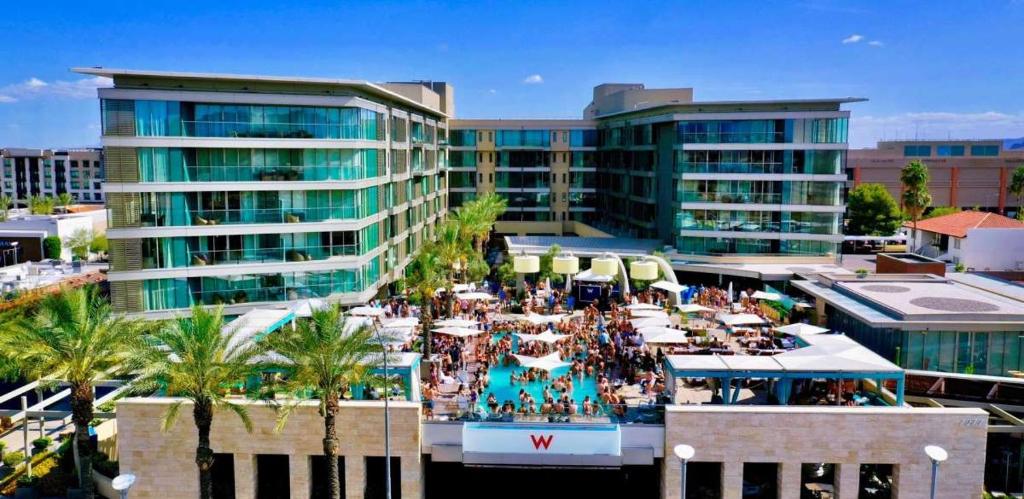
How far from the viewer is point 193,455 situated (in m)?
25.1

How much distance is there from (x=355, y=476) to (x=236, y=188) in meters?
19.7

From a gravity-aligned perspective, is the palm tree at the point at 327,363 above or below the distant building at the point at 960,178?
below

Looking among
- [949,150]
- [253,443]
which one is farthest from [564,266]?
[949,150]

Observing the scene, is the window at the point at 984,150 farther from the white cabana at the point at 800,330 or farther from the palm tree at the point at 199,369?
the palm tree at the point at 199,369

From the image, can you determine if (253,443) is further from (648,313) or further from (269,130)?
(648,313)

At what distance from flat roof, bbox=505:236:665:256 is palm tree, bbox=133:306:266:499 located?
3365cm

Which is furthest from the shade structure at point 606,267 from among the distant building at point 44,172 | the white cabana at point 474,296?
the distant building at point 44,172

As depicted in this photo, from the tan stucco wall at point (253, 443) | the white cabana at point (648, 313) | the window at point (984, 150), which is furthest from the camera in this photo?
the window at point (984, 150)

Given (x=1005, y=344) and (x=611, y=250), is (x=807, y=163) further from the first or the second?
(x=1005, y=344)

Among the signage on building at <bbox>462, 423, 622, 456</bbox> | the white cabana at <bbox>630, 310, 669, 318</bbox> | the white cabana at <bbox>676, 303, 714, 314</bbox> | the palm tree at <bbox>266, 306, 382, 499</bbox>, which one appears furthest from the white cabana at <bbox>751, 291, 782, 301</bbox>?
the palm tree at <bbox>266, 306, 382, 499</bbox>

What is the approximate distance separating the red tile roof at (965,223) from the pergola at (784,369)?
39.9 m

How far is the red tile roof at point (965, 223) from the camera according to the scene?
5888 centimetres

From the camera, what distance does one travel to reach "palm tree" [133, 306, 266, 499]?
21.9 metres

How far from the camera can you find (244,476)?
25234mm
